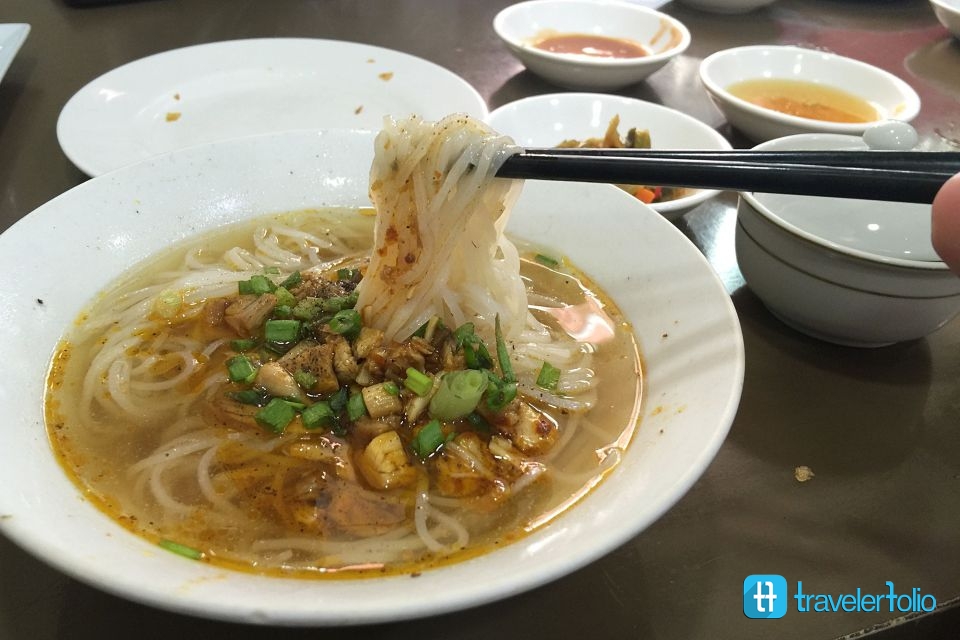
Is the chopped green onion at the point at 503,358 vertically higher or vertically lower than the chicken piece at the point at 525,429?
higher

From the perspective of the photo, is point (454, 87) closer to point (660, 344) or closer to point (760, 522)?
point (660, 344)

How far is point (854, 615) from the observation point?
1502 millimetres

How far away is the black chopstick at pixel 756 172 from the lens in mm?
1329

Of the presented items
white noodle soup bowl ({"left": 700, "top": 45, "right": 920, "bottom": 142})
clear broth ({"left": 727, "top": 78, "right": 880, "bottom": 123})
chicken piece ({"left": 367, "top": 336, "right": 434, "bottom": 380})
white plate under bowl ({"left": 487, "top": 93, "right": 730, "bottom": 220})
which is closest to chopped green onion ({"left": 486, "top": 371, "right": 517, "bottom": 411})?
chicken piece ({"left": 367, "top": 336, "right": 434, "bottom": 380})

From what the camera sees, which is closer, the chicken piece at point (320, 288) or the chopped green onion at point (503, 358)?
the chopped green onion at point (503, 358)

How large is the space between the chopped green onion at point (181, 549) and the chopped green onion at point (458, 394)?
0.69m

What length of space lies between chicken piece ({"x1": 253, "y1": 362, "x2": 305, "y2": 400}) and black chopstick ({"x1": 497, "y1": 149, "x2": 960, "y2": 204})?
873mm

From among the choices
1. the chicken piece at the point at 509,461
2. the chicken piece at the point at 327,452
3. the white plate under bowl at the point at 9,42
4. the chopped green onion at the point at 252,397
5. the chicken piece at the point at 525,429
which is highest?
the white plate under bowl at the point at 9,42

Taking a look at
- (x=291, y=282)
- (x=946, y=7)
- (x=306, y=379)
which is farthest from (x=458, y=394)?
(x=946, y=7)

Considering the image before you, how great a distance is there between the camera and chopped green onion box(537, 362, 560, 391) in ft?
6.50

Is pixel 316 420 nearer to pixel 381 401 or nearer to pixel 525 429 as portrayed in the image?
pixel 381 401

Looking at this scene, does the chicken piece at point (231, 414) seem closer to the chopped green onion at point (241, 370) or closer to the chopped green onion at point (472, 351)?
the chopped green onion at point (241, 370)

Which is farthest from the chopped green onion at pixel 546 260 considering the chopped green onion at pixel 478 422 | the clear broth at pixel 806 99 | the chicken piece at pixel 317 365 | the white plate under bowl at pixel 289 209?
the clear broth at pixel 806 99

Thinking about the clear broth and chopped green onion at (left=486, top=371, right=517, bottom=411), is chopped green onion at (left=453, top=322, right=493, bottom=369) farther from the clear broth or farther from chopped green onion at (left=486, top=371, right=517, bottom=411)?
the clear broth
